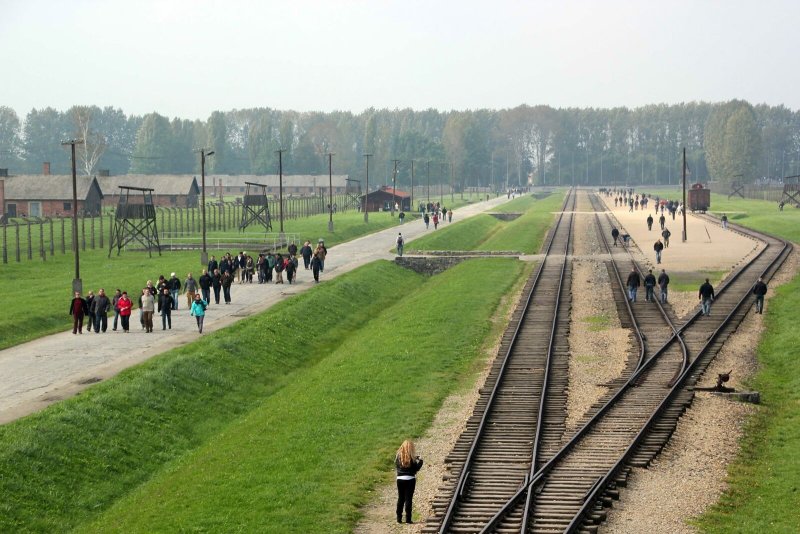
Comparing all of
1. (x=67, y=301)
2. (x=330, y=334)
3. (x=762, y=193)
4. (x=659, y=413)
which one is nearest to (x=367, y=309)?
(x=330, y=334)

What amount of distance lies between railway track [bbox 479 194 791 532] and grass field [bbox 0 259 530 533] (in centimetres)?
287

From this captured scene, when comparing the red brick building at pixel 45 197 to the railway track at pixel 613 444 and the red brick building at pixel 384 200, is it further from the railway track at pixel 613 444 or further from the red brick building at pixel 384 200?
the railway track at pixel 613 444

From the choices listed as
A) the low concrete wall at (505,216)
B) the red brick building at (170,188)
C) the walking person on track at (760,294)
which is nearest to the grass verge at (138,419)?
the walking person on track at (760,294)

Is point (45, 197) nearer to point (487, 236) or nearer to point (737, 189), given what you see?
point (487, 236)

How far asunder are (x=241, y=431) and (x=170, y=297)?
1317 centimetres

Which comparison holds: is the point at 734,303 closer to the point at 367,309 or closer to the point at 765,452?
the point at 367,309

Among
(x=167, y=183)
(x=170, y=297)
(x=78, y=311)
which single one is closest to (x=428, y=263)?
(x=170, y=297)

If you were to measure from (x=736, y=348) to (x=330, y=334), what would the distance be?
14.5 metres

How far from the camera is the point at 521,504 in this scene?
1806cm

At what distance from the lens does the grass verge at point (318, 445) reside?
60.1 ft

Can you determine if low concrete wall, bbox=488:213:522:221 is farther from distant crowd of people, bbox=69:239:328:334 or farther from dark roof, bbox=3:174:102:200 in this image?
distant crowd of people, bbox=69:239:328:334

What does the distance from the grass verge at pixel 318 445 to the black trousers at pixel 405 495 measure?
0.92 meters

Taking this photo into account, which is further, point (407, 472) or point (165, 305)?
point (165, 305)

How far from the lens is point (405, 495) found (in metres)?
17.4
